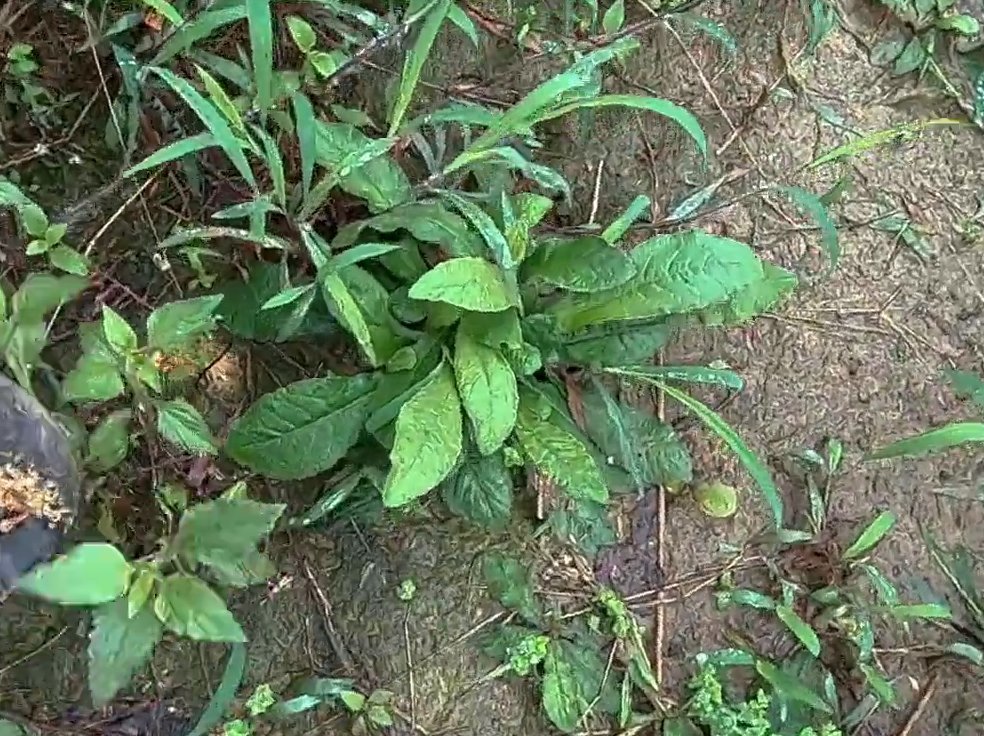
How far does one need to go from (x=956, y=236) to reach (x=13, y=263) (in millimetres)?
1413

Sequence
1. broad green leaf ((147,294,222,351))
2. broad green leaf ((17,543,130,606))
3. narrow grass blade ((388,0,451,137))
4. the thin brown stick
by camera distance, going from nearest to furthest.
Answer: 1. broad green leaf ((17,543,130,606))
2. broad green leaf ((147,294,222,351))
3. narrow grass blade ((388,0,451,137))
4. the thin brown stick

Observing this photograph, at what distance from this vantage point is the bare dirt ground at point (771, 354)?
1.49 m

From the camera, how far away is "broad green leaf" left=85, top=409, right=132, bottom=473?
4.06 ft

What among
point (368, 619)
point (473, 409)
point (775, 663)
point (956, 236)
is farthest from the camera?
point (956, 236)

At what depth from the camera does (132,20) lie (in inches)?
52.8

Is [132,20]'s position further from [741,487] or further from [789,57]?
[741,487]

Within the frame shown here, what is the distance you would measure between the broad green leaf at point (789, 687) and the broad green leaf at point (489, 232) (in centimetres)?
74

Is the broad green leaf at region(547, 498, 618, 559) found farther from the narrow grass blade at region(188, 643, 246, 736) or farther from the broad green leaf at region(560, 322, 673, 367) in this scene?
the narrow grass blade at region(188, 643, 246, 736)

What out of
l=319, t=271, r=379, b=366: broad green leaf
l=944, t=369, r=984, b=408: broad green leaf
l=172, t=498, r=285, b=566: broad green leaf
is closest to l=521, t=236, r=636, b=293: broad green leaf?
l=319, t=271, r=379, b=366: broad green leaf

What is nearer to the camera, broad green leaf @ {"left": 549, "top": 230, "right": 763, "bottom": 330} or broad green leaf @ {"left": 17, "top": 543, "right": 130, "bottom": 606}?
broad green leaf @ {"left": 17, "top": 543, "right": 130, "bottom": 606}

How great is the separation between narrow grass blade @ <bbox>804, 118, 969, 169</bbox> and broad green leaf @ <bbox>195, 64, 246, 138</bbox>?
0.85m

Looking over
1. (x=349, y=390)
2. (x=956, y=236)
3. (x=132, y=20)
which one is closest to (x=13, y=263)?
(x=132, y=20)

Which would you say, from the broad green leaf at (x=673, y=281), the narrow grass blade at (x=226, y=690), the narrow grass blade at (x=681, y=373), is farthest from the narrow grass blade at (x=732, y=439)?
the narrow grass blade at (x=226, y=690)

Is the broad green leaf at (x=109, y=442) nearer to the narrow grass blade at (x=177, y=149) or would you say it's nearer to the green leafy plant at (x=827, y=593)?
the narrow grass blade at (x=177, y=149)
